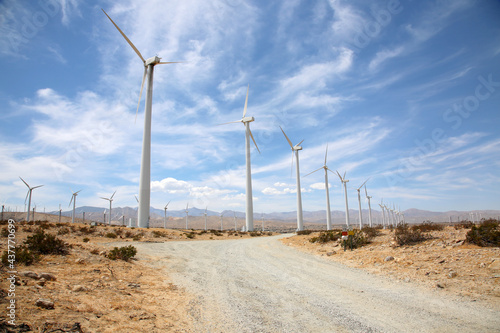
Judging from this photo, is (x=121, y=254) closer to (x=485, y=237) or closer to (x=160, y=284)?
(x=160, y=284)

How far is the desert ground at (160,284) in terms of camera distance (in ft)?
18.5

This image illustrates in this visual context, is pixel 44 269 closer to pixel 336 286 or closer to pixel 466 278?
pixel 336 286

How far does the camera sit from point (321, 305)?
712cm

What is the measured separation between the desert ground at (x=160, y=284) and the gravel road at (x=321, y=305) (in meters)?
0.13

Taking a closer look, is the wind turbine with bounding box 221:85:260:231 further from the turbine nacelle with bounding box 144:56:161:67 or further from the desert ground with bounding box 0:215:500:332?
the desert ground with bounding box 0:215:500:332

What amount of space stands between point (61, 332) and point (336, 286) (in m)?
7.82

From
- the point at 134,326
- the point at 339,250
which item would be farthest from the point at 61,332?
the point at 339,250

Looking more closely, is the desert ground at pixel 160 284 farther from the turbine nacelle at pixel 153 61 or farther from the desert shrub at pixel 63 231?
the turbine nacelle at pixel 153 61

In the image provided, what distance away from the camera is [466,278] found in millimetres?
8992

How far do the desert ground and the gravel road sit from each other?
5.1 inches

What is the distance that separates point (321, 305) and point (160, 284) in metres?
5.72

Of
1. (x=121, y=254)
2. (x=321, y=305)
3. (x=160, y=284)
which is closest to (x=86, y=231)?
(x=121, y=254)

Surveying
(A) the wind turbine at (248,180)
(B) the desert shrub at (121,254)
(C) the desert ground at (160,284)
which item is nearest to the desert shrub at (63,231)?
(C) the desert ground at (160,284)

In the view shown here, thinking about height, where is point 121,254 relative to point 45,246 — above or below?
below
